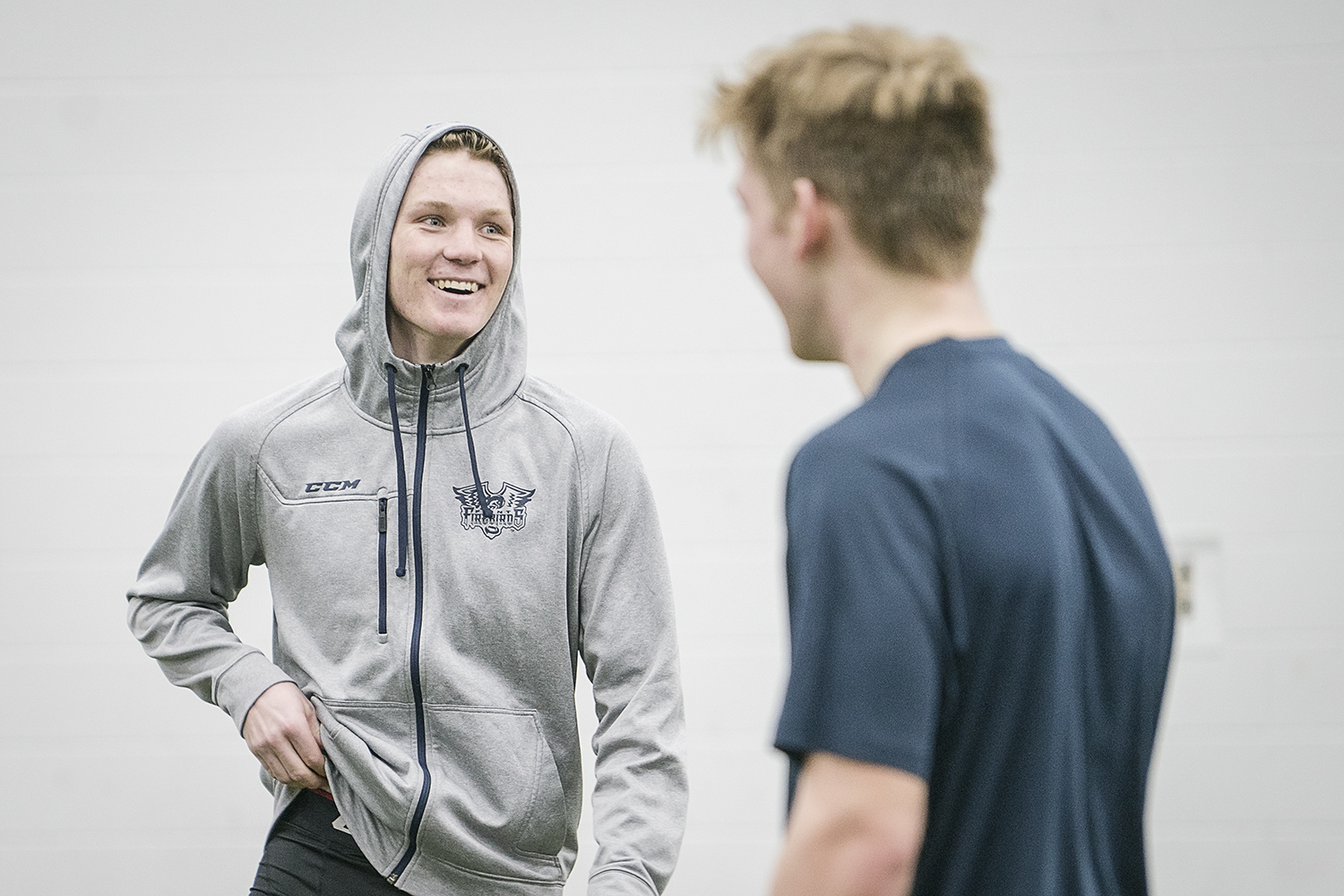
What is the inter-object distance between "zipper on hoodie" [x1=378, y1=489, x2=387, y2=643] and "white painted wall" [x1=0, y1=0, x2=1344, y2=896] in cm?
129

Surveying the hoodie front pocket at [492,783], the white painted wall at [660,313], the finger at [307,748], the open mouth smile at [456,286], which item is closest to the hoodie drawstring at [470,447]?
the open mouth smile at [456,286]

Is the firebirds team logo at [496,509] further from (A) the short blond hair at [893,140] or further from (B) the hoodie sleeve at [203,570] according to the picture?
(A) the short blond hair at [893,140]

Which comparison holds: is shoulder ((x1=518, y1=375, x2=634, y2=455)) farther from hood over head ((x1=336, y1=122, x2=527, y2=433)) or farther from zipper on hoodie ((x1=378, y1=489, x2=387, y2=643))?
zipper on hoodie ((x1=378, y1=489, x2=387, y2=643))

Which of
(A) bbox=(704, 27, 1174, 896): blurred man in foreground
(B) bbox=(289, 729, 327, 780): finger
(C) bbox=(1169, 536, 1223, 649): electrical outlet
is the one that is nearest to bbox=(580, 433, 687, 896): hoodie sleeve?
(B) bbox=(289, 729, 327, 780): finger

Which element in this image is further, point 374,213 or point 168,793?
point 168,793

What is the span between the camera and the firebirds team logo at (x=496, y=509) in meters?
1.75

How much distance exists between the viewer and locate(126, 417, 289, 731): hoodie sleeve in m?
1.80

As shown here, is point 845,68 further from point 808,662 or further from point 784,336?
point 784,336

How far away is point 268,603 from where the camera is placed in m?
2.96

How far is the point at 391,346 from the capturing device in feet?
6.03

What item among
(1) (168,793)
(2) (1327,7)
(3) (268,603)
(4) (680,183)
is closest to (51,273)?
(3) (268,603)

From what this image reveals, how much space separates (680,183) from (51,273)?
4.92 ft

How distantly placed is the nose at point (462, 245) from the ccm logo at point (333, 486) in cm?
35

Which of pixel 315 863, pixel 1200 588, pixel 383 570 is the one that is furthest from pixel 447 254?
pixel 1200 588
